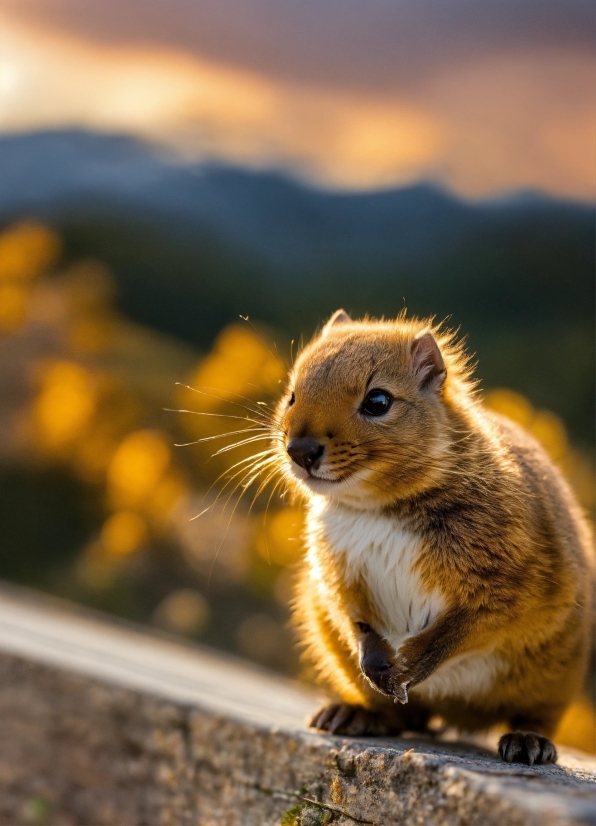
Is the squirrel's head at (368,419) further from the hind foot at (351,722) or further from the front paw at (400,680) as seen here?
the hind foot at (351,722)

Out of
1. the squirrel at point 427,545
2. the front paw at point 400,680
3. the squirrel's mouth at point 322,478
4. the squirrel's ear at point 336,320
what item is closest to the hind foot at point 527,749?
the squirrel at point 427,545

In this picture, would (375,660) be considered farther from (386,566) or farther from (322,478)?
(322,478)

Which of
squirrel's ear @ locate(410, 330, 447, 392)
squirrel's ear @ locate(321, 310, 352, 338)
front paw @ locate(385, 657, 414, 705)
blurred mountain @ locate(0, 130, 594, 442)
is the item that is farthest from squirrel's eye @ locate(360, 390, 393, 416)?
blurred mountain @ locate(0, 130, 594, 442)

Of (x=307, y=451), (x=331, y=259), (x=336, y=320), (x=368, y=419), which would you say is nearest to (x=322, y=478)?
(x=307, y=451)

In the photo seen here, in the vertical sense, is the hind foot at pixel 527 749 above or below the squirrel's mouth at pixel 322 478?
below

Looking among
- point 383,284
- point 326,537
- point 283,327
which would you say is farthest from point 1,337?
point 326,537

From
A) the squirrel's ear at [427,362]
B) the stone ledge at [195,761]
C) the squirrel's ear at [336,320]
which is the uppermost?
the squirrel's ear at [336,320]
